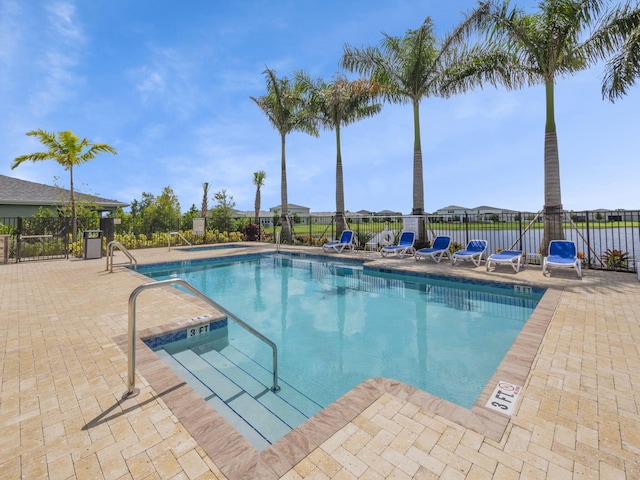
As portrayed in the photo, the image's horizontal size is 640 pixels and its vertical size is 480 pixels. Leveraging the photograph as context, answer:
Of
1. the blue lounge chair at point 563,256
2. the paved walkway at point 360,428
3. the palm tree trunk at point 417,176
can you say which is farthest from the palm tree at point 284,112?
the paved walkway at point 360,428

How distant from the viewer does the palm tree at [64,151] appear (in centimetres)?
1277

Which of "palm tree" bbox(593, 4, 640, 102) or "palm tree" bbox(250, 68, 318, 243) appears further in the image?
"palm tree" bbox(250, 68, 318, 243)

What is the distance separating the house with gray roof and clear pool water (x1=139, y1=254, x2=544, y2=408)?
42.9 ft

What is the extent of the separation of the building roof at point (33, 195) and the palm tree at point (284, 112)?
11432 millimetres

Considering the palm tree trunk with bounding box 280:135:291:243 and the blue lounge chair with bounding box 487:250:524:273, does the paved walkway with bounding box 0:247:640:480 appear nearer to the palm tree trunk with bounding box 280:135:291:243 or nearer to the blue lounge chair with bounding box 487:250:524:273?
the blue lounge chair with bounding box 487:250:524:273

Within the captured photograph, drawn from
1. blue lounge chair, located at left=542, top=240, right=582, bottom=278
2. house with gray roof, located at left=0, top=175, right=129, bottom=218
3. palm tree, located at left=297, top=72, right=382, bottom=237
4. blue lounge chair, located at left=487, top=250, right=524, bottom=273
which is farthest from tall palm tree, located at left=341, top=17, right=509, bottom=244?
house with gray roof, located at left=0, top=175, right=129, bottom=218

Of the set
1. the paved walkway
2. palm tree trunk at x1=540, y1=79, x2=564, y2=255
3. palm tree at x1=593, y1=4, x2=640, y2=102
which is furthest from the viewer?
palm tree trunk at x1=540, y1=79, x2=564, y2=255

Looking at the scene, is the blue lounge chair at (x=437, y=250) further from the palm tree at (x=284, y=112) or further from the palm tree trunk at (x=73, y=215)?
the palm tree trunk at (x=73, y=215)

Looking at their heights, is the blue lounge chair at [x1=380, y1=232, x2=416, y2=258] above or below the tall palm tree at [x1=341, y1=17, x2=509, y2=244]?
below

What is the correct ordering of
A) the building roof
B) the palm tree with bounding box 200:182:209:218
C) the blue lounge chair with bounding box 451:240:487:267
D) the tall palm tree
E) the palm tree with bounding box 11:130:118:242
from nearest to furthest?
the blue lounge chair with bounding box 451:240:487:267 → the tall palm tree → the palm tree with bounding box 11:130:118:242 → the building roof → the palm tree with bounding box 200:182:209:218

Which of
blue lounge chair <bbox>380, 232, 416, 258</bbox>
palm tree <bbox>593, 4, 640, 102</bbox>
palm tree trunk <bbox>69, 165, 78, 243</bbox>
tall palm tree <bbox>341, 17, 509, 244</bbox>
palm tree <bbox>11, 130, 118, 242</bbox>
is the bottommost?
blue lounge chair <bbox>380, 232, 416, 258</bbox>

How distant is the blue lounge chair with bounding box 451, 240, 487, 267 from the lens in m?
9.45

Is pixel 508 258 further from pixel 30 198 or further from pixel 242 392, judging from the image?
pixel 30 198

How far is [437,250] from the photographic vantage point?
10359mm
